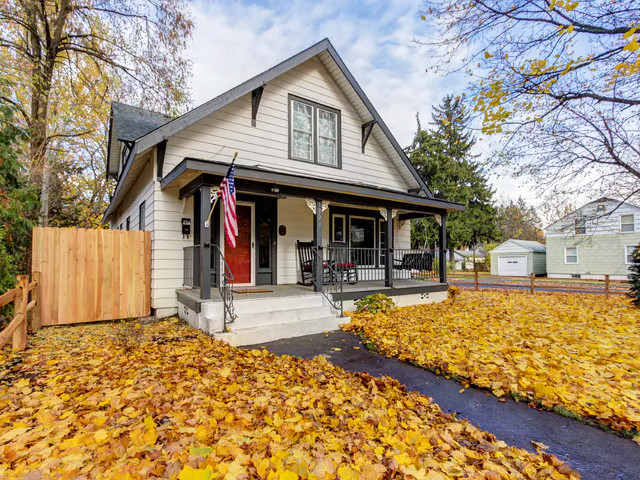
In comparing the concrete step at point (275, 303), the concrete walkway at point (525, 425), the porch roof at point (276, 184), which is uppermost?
the porch roof at point (276, 184)

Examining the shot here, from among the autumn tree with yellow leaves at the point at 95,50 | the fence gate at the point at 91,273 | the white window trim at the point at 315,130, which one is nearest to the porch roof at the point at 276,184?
the fence gate at the point at 91,273

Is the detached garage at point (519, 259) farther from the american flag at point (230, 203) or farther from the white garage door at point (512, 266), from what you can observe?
the american flag at point (230, 203)

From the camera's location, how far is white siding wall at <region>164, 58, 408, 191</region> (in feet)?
24.0

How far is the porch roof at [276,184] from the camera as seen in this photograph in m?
5.63

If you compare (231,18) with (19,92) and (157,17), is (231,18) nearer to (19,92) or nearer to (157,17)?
(157,17)

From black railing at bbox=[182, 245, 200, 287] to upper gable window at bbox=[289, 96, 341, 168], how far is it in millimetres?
3743

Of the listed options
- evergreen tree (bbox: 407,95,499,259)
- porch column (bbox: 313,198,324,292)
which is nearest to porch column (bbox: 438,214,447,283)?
porch column (bbox: 313,198,324,292)

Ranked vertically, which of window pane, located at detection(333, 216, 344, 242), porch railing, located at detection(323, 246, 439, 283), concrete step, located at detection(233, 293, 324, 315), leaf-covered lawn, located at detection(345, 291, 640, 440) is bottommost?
leaf-covered lawn, located at detection(345, 291, 640, 440)

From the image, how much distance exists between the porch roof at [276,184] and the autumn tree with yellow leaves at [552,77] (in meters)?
3.00

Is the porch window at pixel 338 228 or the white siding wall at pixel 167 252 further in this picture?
the porch window at pixel 338 228

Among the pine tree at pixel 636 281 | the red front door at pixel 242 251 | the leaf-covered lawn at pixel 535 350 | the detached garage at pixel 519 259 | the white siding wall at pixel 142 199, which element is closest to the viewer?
the leaf-covered lawn at pixel 535 350

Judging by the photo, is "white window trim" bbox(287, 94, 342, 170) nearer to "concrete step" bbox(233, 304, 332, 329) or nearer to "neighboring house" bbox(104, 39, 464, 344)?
"neighboring house" bbox(104, 39, 464, 344)

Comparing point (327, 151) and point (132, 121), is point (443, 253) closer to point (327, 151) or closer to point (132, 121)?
point (327, 151)

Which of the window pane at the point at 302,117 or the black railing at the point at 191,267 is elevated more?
the window pane at the point at 302,117
